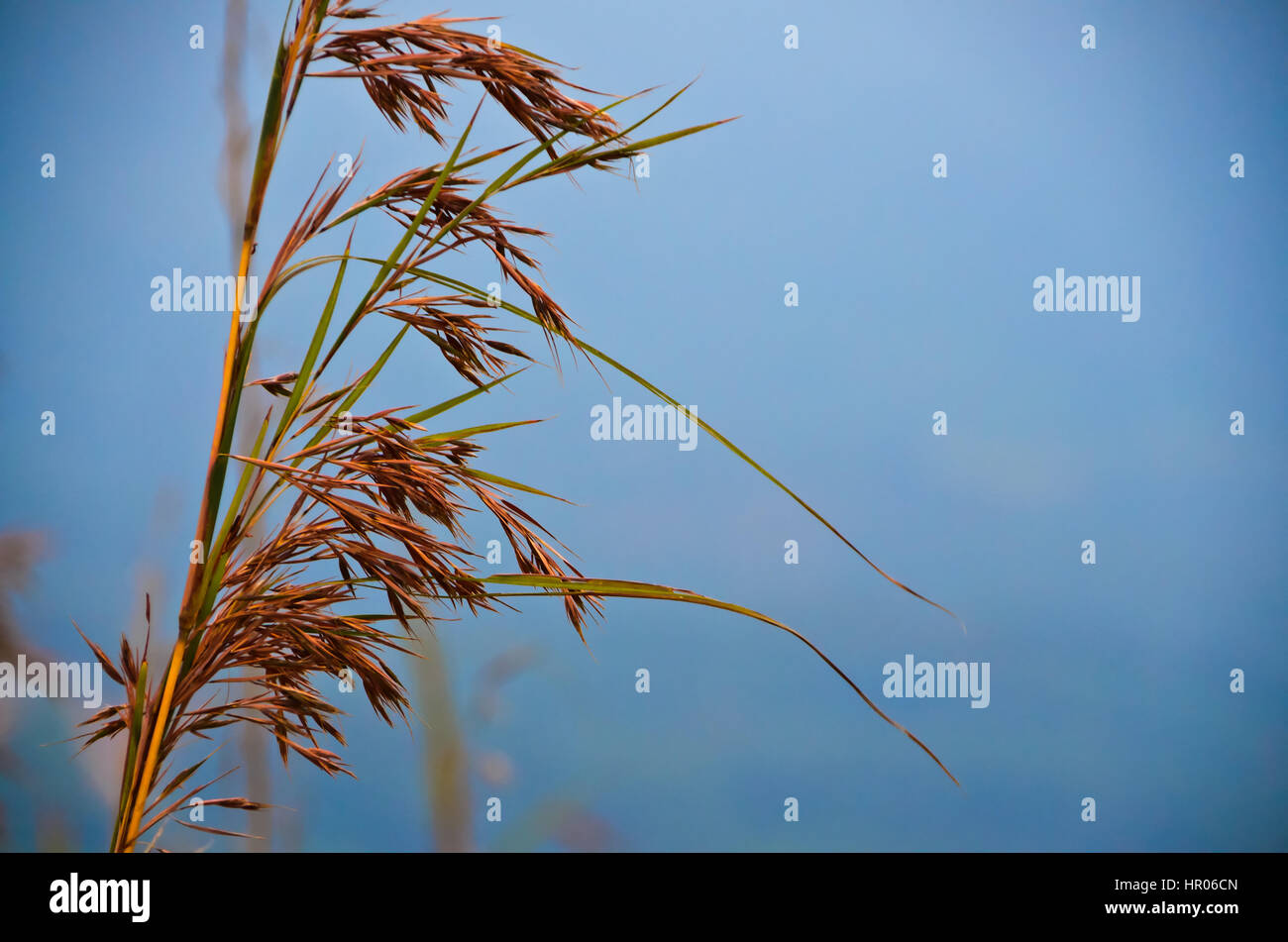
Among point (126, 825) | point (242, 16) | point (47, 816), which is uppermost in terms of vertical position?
point (242, 16)

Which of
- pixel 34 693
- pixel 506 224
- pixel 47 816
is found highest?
pixel 506 224

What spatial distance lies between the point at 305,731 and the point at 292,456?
29 centimetres

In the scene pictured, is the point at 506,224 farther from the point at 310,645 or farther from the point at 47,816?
the point at 47,816

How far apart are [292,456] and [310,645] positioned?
16 centimetres

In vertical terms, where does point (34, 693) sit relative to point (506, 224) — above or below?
below

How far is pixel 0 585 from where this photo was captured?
1688 millimetres

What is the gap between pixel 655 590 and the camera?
578 mm

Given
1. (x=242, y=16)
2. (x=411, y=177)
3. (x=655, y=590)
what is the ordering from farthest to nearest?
(x=242, y=16) → (x=411, y=177) → (x=655, y=590)

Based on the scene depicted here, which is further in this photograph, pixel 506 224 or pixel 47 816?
pixel 47 816

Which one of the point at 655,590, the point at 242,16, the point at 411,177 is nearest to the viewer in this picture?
the point at 655,590
